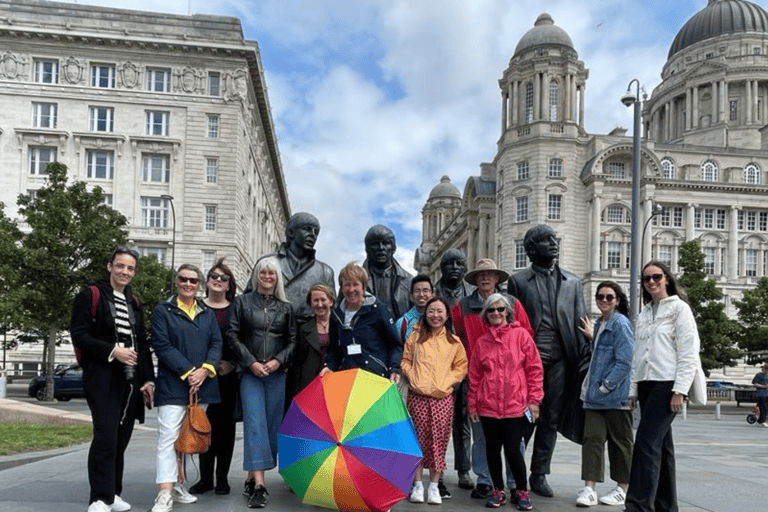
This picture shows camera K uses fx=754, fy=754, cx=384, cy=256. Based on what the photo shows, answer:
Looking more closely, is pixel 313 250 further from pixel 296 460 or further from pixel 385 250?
pixel 296 460

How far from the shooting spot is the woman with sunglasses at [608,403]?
6590 mm

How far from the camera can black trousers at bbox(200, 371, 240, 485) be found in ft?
22.2

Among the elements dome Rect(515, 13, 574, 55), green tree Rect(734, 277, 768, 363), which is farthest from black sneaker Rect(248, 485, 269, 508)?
dome Rect(515, 13, 574, 55)

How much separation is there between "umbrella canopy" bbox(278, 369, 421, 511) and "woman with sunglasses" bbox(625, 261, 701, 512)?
1747 mm

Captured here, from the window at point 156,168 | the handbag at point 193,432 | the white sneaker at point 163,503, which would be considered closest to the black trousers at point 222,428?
the handbag at point 193,432

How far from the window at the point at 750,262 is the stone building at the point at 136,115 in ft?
157

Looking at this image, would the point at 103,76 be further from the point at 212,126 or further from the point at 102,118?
the point at 212,126

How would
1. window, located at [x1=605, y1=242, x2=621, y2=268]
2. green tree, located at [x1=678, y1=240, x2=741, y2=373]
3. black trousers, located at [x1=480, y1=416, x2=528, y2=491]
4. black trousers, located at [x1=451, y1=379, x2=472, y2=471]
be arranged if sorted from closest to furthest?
black trousers, located at [x1=480, y1=416, x2=528, y2=491], black trousers, located at [x1=451, y1=379, x2=472, y2=471], green tree, located at [x1=678, y1=240, x2=741, y2=373], window, located at [x1=605, y1=242, x2=621, y2=268]

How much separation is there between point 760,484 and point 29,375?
49831 mm

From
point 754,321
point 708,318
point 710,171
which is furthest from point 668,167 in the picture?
point 708,318

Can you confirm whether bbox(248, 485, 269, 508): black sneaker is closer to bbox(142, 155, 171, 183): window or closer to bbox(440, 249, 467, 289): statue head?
bbox(440, 249, 467, 289): statue head

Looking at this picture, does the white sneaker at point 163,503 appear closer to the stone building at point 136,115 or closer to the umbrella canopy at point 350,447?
the umbrella canopy at point 350,447

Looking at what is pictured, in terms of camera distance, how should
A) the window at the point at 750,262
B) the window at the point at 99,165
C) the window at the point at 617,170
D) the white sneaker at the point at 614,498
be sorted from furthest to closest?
1. the window at the point at 750,262
2. the window at the point at 617,170
3. the window at the point at 99,165
4. the white sneaker at the point at 614,498

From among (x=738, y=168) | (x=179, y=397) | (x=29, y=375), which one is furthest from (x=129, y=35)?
(x=738, y=168)
